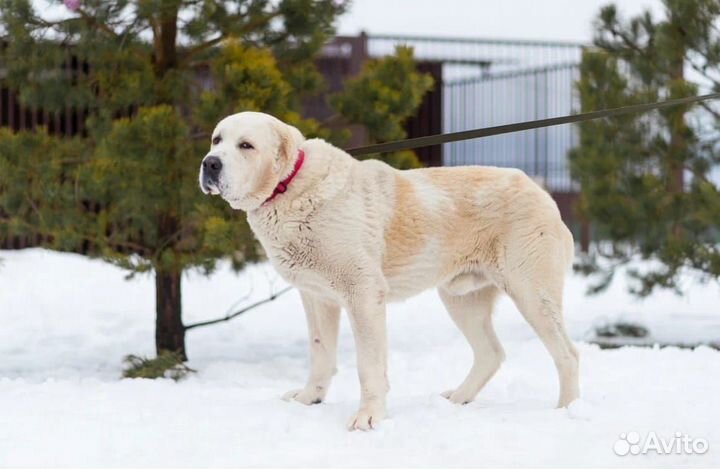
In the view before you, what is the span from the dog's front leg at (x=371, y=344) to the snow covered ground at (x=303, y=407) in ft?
0.43

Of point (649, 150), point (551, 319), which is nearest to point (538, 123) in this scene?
point (551, 319)

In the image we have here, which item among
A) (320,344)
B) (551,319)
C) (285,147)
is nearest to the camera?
(285,147)

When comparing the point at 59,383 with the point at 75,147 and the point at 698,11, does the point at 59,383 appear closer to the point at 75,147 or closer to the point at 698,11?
the point at 75,147

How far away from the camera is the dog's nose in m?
3.14

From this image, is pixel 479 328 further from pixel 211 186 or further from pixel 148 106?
pixel 148 106

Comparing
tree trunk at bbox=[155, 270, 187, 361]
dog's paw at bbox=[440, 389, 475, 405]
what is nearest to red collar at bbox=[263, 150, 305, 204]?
dog's paw at bbox=[440, 389, 475, 405]

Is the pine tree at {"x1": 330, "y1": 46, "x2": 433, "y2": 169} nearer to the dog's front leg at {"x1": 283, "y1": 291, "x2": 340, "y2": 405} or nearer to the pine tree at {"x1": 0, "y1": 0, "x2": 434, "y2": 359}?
the pine tree at {"x1": 0, "y1": 0, "x2": 434, "y2": 359}

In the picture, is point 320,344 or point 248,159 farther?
point 320,344

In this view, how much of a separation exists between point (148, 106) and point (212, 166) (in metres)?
2.51

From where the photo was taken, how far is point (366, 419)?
324 cm

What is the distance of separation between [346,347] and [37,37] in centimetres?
273

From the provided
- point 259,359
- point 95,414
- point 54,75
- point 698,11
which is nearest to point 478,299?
point 95,414

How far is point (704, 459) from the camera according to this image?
9.57ft

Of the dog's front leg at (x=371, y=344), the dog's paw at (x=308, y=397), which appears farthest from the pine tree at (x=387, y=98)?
the dog's front leg at (x=371, y=344)
